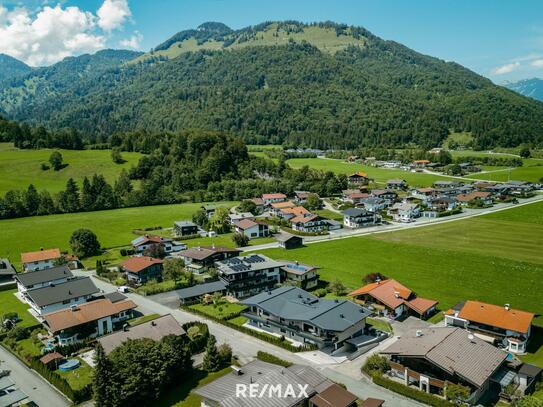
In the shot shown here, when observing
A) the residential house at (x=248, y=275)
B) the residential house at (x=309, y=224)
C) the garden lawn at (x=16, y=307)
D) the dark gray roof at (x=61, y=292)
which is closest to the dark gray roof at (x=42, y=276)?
the garden lawn at (x=16, y=307)

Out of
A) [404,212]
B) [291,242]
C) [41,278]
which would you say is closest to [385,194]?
[404,212]

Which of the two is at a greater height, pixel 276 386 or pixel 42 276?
pixel 42 276

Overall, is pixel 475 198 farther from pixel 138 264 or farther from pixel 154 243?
pixel 138 264

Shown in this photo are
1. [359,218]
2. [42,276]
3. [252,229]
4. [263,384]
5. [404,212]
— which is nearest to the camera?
[263,384]

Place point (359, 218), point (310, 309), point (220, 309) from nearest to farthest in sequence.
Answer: point (310, 309), point (220, 309), point (359, 218)

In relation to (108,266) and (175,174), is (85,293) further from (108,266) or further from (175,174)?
(175,174)

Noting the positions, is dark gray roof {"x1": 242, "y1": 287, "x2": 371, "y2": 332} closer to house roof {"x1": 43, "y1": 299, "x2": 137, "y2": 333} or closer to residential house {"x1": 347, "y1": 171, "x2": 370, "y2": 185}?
house roof {"x1": 43, "y1": 299, "x2": 137, "y2": 333}

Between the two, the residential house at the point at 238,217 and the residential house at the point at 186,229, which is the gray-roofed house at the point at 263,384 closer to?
the residential house at the point at 186,229

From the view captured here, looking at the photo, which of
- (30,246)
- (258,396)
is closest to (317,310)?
(258,396)
